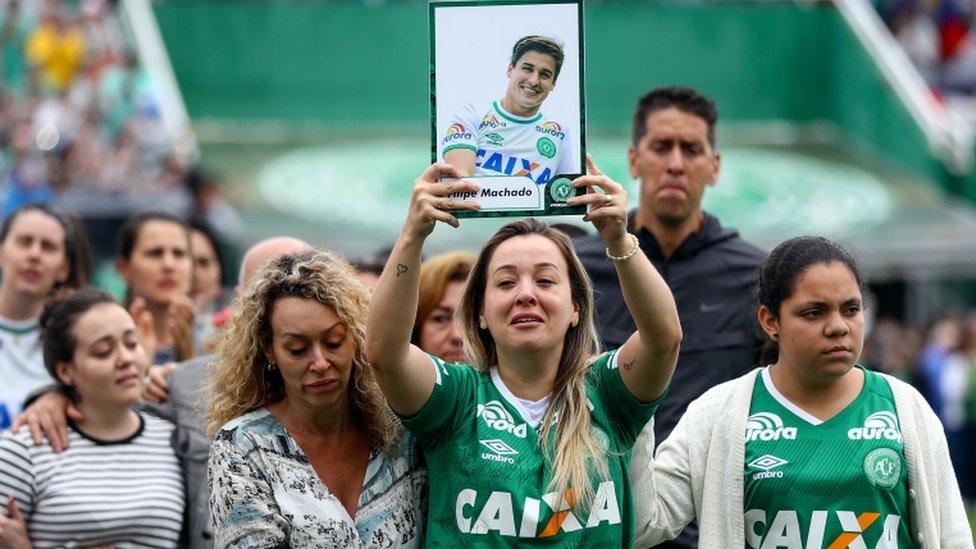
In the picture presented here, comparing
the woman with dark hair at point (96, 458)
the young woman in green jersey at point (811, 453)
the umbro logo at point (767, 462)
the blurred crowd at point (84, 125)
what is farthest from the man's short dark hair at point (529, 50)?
the blurred crowd at point (84, 125)

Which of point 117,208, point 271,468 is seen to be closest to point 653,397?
point 271,468

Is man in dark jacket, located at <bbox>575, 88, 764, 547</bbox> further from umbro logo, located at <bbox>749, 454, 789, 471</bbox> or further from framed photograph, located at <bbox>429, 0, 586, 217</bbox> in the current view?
framed photograph, located at <bbox>429, 0, 586, 217</bbox>

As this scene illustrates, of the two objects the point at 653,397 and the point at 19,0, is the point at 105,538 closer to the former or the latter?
the point at 653,397

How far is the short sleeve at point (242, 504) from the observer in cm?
461

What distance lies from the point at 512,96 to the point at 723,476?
1.24 m

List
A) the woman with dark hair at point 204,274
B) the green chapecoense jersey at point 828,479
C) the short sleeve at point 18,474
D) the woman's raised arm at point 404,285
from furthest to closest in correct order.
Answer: the woman with dark hair at point 204,274, the short sleeve at point 18,474, the green chapecoense jersey at point 828,479, the woman's raised arm at point 404,285

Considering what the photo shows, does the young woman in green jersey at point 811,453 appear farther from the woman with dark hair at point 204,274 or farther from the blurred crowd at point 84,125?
the blurred crowd at point 84,125

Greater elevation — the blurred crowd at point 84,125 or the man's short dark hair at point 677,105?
the blurred crowd at point 84,125

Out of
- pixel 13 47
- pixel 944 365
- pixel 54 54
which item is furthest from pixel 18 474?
pixel 13 47

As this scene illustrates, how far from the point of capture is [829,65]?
74.5 feet

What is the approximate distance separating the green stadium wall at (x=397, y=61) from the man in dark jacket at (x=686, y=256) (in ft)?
51.0

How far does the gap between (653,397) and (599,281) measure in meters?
1.42

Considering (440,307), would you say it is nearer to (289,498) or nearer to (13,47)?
(289,498)

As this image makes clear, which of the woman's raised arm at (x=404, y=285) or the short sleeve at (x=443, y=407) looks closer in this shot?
the woman's raised arm at (x=404, y=285)
